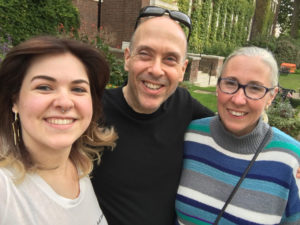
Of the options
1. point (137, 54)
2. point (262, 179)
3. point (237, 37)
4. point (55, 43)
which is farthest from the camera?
point (237, 37)

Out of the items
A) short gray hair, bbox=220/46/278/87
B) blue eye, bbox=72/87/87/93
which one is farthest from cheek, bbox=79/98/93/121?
short gray hair, bbox=220/46/278/87

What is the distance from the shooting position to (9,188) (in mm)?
1160

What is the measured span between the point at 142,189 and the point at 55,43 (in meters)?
1.19

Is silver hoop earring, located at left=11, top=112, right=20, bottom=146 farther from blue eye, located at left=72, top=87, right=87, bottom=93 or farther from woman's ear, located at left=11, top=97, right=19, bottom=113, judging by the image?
blue eye, located at left=72, top=87, right=87, bottom=93

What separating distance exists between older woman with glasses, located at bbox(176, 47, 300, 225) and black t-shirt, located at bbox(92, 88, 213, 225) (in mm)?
161

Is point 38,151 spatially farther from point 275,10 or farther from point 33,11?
point 275,10

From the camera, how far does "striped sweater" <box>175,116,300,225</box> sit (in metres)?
1.62

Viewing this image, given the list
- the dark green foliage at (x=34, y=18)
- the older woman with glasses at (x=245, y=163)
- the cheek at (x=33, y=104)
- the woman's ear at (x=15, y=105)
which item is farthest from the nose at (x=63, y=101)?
the dark green foliage at (x=34, y=18)

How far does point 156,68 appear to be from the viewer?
5.97 ft

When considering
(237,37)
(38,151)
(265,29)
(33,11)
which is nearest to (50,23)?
(33,11)

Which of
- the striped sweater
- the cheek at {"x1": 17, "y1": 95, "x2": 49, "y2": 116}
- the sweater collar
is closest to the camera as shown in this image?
the cheek at {"x1": 17, "y1": 95, "x2": 49, "y2": 116}

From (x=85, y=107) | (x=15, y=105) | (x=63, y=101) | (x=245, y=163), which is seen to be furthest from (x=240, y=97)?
(x=15, y=105)

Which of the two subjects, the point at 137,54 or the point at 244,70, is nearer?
the point at 244,70

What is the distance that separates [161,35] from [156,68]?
0.85 ft
